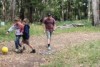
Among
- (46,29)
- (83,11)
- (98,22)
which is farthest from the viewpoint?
(83,11)

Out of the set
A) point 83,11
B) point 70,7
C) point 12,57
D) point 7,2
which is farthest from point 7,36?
point 83,11

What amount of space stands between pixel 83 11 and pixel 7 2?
20804 millimetres

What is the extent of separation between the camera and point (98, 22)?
31766 mm

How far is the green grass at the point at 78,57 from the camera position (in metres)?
12.2

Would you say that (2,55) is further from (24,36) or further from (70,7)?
(70,7)

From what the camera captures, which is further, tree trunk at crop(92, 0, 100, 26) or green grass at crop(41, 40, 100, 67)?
tree trunk at crop(92, 0, 100, 26)

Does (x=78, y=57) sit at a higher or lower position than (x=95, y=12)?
higher

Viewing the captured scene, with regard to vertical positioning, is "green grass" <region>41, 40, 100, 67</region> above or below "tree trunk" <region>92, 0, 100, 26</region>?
above

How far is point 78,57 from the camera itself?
1348 cm

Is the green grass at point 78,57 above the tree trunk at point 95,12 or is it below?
above

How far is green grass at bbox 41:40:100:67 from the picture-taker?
12.2 metres

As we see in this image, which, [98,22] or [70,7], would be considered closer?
[98,22]

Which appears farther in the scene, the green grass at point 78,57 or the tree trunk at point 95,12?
the tree trunk at point 95,12

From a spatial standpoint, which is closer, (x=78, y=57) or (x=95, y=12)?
(x=78, y=57)
